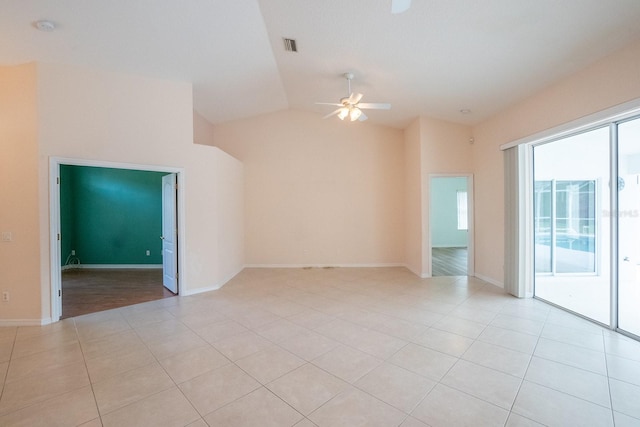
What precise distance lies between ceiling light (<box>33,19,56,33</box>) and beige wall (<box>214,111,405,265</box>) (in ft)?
12.1

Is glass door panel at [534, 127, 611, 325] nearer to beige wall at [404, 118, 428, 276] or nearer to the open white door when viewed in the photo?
beige wall at [404, 118, 428, 276]

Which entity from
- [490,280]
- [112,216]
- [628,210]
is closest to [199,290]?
[112,216]

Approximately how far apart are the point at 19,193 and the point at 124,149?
4.23ft

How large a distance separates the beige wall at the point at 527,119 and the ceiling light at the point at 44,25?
609 cm

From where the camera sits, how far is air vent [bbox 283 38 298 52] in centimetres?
378

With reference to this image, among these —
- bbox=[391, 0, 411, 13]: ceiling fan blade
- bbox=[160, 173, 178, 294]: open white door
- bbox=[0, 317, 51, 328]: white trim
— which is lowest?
bbox=[0, 317, 51, 328]: white trim

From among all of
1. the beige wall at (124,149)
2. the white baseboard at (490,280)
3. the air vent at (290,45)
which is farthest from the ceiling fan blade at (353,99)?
the white baseboard at (490,280)

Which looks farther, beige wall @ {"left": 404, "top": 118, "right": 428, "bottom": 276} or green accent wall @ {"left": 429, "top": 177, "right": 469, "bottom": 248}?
green accent wall @ {"left": 429, "top": 177, "right": 469, "bottom": 248}

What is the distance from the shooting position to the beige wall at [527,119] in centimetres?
293

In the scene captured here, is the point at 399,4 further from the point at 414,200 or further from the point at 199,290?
the point at 199,290

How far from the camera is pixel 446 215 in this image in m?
9.96

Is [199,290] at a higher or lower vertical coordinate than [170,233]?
lower

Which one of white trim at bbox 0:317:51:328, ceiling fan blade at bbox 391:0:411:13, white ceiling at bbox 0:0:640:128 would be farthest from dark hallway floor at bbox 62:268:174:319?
ceiling fan blade at bbox 391:0:411:13

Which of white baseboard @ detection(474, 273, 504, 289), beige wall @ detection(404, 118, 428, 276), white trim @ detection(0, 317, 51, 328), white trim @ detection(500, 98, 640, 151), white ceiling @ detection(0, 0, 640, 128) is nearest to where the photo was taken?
white ceiling @ detection(0, 0, 640, 128)
